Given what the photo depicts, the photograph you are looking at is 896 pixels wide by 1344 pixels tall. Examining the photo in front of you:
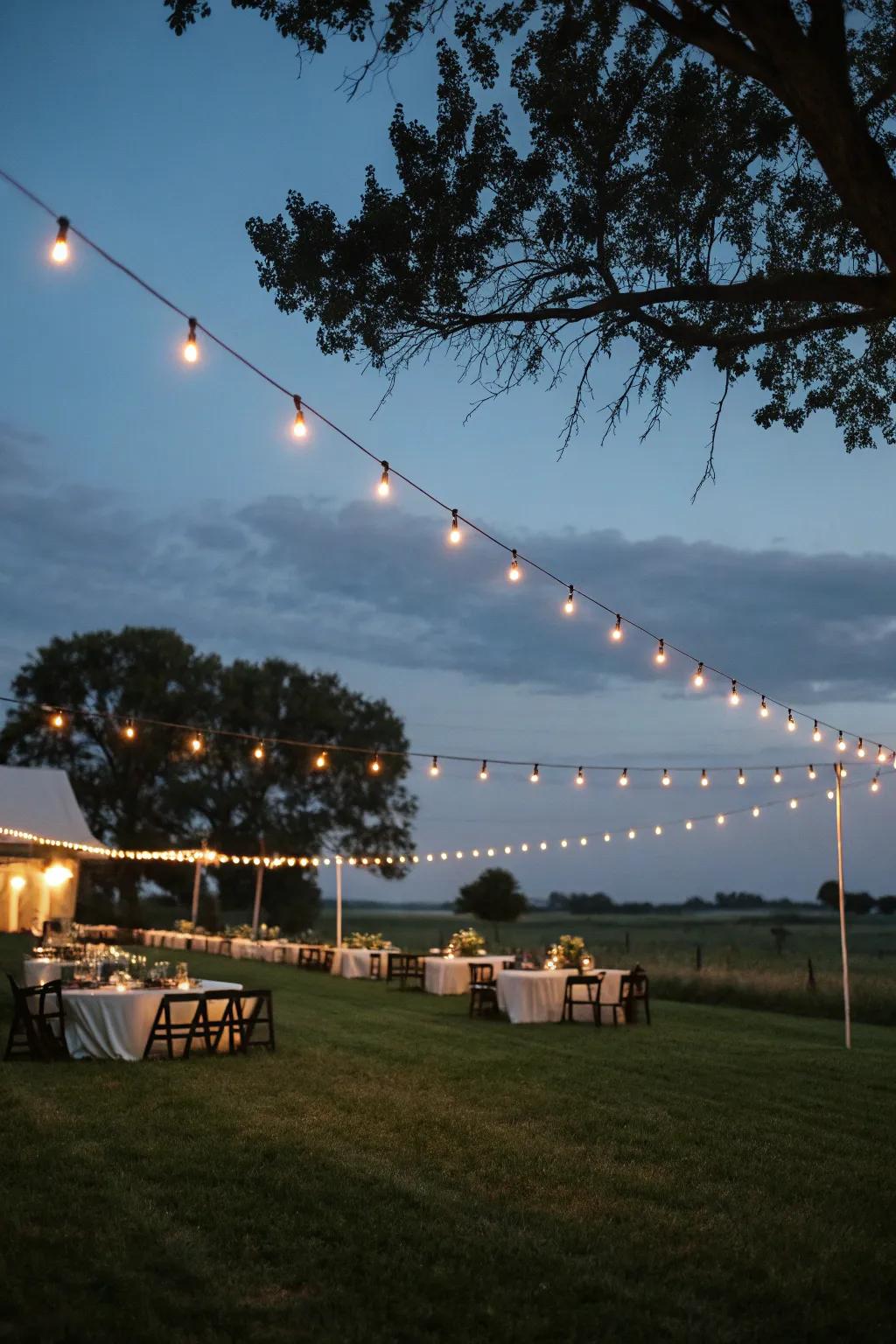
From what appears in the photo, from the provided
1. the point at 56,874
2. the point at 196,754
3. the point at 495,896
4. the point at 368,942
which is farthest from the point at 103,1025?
the point at 196,754

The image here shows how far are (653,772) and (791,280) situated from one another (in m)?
9.30

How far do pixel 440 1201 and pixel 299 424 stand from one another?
161 inches

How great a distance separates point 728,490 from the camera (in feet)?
39.9

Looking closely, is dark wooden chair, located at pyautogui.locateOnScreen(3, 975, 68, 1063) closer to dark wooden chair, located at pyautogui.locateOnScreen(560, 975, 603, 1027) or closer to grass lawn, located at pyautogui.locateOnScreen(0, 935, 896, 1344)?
grass lawn, located at pyautogui.locateOnScreen(0, 935, 896, 1344)

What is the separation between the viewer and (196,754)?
106ft

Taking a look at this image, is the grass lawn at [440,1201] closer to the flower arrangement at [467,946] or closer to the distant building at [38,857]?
the flower arrangement at [467,946]

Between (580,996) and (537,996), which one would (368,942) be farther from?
(537,996)

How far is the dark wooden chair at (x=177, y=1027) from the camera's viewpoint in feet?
29.8

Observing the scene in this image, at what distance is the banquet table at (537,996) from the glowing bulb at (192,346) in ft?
29.8

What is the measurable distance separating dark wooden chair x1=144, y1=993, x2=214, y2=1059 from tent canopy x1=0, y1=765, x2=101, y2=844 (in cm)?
1428

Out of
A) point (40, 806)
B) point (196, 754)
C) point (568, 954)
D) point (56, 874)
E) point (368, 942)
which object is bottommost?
point (368, 942)

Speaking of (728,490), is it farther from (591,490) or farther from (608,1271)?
(608,1271)

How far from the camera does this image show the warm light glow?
2664 cm

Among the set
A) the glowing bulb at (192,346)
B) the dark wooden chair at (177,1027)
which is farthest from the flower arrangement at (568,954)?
the glowing bulb at (192,346)
